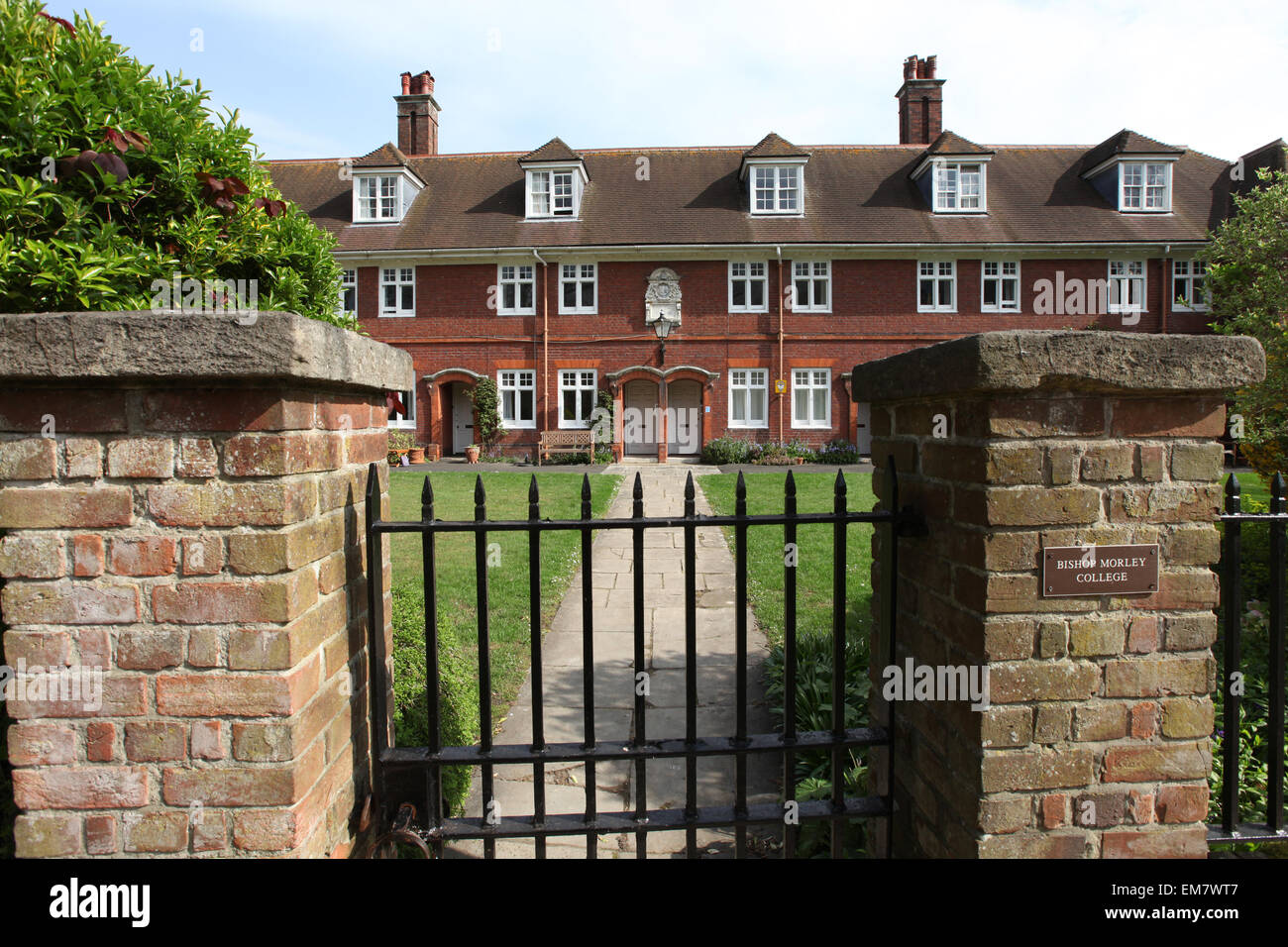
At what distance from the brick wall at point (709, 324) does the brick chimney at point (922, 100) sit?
6.40 metres

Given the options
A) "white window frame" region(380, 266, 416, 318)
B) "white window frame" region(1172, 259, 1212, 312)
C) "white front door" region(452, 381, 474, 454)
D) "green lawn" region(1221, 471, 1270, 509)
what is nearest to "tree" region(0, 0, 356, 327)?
"green lawn" region(1221, 471, 1270, 509)

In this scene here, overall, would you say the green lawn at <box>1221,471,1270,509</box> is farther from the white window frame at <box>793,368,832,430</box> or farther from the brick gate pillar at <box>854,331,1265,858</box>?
the white window frame at <box>793,368,832,430</box>

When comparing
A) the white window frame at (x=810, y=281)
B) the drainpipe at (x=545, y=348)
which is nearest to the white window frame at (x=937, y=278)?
the white window frame at (x=810, y=281)

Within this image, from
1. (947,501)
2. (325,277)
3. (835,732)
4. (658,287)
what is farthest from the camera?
(658,287)

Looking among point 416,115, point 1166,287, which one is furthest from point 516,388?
point 1166,287

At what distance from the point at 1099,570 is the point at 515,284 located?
22147mm

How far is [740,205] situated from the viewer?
22812 millimetres

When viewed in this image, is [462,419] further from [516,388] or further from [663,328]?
[663,328]

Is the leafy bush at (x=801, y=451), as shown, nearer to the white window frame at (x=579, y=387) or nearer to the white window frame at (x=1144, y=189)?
the white window frame at (x=579, y=387)
